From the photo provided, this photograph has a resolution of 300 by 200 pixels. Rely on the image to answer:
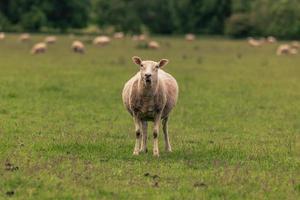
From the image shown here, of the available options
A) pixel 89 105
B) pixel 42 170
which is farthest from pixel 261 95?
pixel 42 170

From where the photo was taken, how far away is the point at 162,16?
106 meters

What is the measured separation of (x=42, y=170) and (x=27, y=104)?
10.5 meters

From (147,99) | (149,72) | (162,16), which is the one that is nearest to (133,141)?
(147,99)

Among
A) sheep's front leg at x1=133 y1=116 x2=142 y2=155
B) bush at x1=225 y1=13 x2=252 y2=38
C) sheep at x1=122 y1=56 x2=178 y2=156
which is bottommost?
bush at x1=225 y1=13 x2=252 y2=38

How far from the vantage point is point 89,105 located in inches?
890

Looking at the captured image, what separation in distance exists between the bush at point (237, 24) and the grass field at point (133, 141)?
67.6 meters

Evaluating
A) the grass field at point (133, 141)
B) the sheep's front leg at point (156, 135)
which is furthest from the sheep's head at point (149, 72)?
the grass field at point (133, 141)

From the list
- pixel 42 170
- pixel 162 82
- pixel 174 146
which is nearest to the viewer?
pixel 42 170

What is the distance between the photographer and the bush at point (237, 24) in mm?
100000

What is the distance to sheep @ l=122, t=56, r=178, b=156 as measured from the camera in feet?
44.5

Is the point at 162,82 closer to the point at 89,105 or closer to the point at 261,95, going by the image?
the point at 89,105

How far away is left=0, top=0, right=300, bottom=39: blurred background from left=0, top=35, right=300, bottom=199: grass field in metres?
65.2

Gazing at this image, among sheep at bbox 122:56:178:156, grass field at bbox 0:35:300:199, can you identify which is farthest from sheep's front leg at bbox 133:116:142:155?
grass field at bbox 0:35:300:199

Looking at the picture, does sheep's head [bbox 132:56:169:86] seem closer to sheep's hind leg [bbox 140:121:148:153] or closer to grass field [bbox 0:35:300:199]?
sheep's hind leg [bbox 140:121:148:153]
